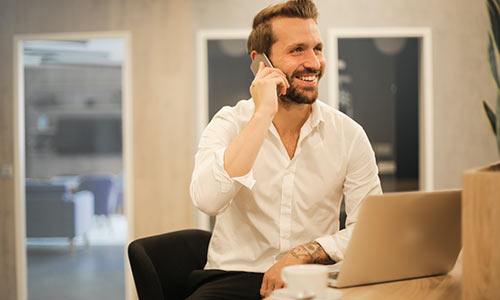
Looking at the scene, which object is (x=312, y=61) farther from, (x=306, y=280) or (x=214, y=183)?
(x=306, y=280)

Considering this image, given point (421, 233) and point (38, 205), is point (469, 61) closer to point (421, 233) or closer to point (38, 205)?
point (421, 233)

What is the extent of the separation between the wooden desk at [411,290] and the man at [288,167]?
15.5 inches

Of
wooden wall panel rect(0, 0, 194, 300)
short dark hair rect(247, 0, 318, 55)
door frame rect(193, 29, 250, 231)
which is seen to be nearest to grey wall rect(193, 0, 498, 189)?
door frame rect(193, 29, 250, 231)

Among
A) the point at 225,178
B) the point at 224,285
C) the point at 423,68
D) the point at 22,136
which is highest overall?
the point at 423,68

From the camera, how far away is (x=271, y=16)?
1.74 meters

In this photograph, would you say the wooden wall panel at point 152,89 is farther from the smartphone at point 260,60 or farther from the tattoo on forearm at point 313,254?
the tattoo on forearm at point 313,254

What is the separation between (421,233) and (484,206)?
25 cm

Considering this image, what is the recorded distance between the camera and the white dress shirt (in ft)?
5.34

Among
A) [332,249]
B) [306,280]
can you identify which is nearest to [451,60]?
[332,249]

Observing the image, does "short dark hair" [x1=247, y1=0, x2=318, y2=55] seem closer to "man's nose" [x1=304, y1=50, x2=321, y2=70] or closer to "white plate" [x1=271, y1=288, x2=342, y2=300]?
"man's nose" [x1=304, y1=50, x2=321, y2=70]

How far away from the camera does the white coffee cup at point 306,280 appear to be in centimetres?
97

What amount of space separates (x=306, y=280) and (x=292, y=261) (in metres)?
0.44

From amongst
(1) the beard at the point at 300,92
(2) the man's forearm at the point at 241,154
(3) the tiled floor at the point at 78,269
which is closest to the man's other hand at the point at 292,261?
(2) the man's forearm at the point at 241,154

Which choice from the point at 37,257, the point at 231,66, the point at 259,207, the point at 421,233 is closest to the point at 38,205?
the point at 37,257
